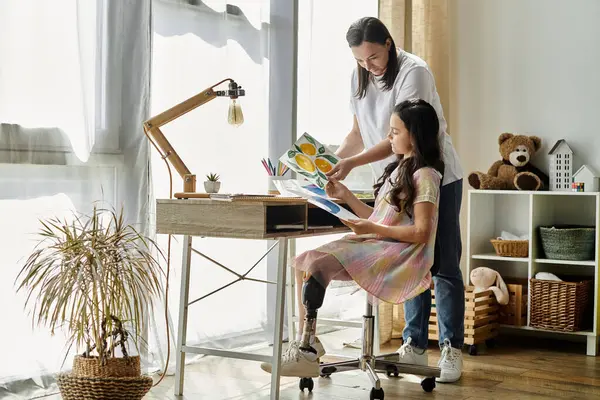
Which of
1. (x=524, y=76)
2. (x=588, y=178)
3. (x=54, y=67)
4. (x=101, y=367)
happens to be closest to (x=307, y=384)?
(x=101, y=367)

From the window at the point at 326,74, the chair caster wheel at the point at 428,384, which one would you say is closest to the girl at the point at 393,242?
the chair caster wheel at the point at 428,384

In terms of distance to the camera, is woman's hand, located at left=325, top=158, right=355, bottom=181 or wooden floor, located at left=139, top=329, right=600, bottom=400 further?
wooden floor, located at left=139, top=329, right=600, bottom=400

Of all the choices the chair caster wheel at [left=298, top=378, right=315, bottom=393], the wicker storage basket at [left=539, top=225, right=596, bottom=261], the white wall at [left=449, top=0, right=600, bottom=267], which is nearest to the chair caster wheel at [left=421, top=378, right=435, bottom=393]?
the chair caster wheel at [left=298, top=378, right=315, bottom=393]

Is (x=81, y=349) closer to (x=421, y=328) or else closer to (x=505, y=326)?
(x=421, y=328)

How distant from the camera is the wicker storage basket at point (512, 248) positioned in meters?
3.91

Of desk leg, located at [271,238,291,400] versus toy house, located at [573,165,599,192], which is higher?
toy house, located at [573,165,599,192]

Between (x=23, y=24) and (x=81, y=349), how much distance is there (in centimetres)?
104

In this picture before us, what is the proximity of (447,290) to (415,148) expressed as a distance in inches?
25.3

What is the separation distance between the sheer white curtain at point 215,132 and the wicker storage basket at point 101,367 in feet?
1.74

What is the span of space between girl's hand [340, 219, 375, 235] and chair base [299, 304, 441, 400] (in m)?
0.38

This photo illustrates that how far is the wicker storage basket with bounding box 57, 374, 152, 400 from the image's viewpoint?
97.1 inches

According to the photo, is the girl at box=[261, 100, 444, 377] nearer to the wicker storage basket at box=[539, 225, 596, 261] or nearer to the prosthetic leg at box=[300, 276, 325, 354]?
the prosthetic leg at box=[300, 276, 325, 354]

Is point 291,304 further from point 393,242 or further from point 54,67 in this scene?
point 54,67

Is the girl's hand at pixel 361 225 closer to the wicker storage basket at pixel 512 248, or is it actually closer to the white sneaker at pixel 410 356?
the white sneaker at pixel 410 356
